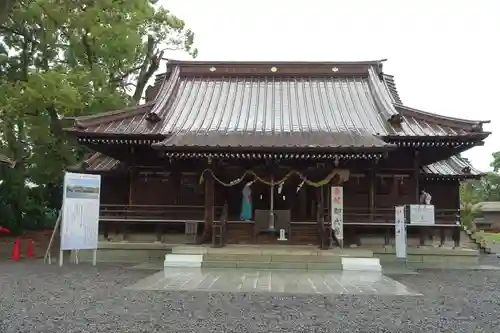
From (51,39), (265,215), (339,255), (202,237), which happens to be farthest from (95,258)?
(51,39)

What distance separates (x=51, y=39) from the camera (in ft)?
61.2

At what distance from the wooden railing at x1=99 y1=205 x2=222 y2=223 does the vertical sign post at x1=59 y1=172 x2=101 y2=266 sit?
174 cm

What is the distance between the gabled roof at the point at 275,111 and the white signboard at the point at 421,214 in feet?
6.65

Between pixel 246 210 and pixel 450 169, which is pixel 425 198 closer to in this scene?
pixel 450 169

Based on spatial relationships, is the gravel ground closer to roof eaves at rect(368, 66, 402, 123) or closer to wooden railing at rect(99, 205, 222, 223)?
wooden railing at rect(99, 205, 222, 223)

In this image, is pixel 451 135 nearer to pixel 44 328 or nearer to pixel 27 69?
pixel 44 328

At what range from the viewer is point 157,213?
1497cm

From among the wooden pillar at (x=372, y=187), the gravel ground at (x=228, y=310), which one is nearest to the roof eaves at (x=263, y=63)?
the wooden pillar at (x=372, y=187)

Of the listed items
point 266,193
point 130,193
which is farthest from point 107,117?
point 266,193

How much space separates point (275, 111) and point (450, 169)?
658cm

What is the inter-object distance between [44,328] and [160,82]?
49.6ft

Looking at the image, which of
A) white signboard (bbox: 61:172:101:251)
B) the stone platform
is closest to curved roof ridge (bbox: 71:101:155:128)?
white signboard (bbox: 61:172:101:251)

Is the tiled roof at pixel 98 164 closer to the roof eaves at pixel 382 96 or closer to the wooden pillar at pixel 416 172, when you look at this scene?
the roof eaves at pixel 382 96

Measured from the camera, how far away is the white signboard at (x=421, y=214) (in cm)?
1303
